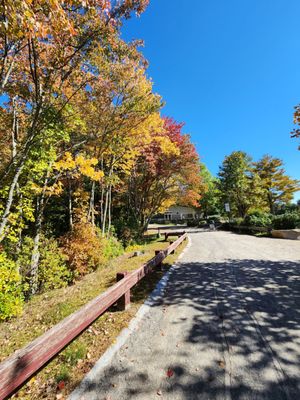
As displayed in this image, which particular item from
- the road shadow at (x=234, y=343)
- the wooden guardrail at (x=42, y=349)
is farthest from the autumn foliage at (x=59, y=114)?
the road shadow at (x=234, y=343)

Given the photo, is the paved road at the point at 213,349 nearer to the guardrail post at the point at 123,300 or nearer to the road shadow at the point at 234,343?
the road shadow at the point at 234,343

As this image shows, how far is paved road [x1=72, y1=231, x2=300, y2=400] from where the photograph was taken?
2.31m

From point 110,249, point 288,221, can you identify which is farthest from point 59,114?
point 288,221

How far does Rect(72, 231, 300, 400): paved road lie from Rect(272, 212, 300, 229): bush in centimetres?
1269

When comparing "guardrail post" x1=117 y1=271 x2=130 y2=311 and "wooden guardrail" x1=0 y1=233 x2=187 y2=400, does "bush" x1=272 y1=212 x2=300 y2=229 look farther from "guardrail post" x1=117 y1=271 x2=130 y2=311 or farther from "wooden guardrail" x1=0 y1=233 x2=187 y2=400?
"wooden guardrail" x1=0 y1=233 x2=187 y2=400

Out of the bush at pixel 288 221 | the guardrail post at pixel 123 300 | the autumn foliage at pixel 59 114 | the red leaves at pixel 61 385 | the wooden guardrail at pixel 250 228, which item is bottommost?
the red leaves at pixel 61 385

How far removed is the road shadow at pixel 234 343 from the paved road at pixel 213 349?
10 millimetres

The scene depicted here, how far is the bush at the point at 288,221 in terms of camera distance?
15.9 metres

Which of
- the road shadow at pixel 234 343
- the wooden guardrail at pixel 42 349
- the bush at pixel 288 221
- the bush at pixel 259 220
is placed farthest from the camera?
the bush at pixel 259 220

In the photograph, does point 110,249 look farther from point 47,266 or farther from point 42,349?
point 42,349

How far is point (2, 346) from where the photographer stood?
153 inches

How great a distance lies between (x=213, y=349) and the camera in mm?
2957

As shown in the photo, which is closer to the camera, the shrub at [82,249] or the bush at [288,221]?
the shrub at [82,249]

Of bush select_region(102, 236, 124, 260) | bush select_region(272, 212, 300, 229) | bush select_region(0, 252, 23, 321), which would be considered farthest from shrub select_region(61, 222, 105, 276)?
bush select_region(272, 212, 300, 229)
